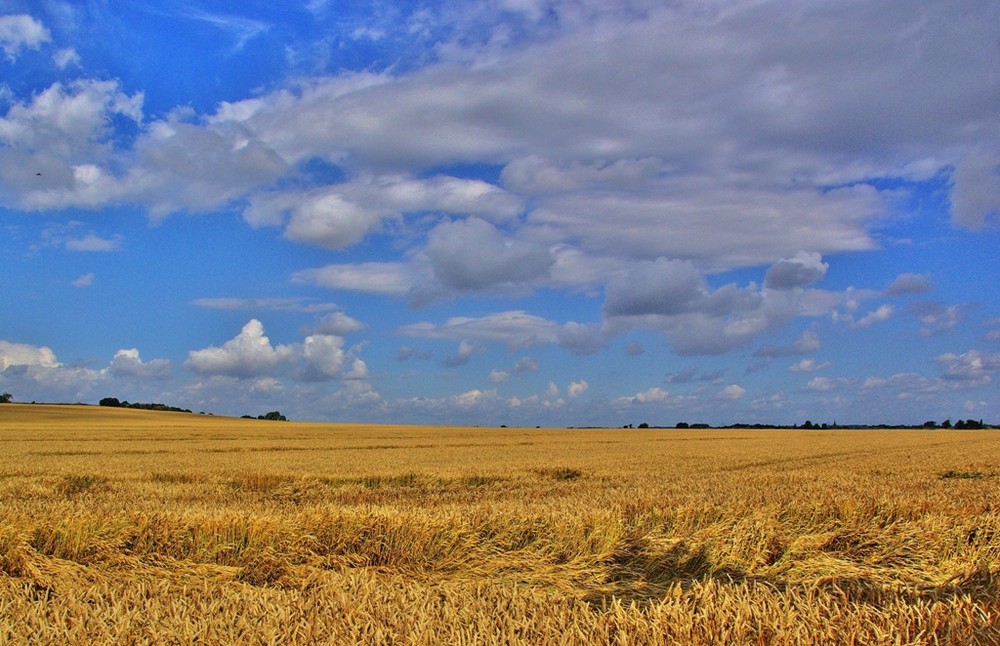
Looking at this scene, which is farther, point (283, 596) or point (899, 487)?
point (899, 487)

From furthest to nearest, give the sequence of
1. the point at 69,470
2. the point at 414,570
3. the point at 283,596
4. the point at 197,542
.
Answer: the point at 69,470 → the point at 197,542 → the point at 414,570 → the point at 283,596

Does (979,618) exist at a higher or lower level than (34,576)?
higher

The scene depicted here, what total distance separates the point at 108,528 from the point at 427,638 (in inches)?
239

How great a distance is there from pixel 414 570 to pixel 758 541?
4285 millimetres

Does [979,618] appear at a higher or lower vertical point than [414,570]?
higher

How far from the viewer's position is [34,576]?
7520 millimetres

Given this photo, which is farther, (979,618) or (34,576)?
(34,576)

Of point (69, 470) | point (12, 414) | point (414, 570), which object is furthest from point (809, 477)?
point (12, 414)

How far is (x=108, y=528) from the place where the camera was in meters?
8.79

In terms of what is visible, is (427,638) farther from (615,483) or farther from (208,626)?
(615,483)

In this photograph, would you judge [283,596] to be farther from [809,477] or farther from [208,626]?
[809,477]

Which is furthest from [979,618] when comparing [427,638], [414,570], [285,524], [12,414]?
[12,414]

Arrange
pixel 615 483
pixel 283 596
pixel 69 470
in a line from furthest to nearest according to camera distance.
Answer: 1. pixel 69 470
2. pixel 615 483
3. pixel 283 596

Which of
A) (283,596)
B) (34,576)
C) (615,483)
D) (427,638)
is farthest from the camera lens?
(615,483)
